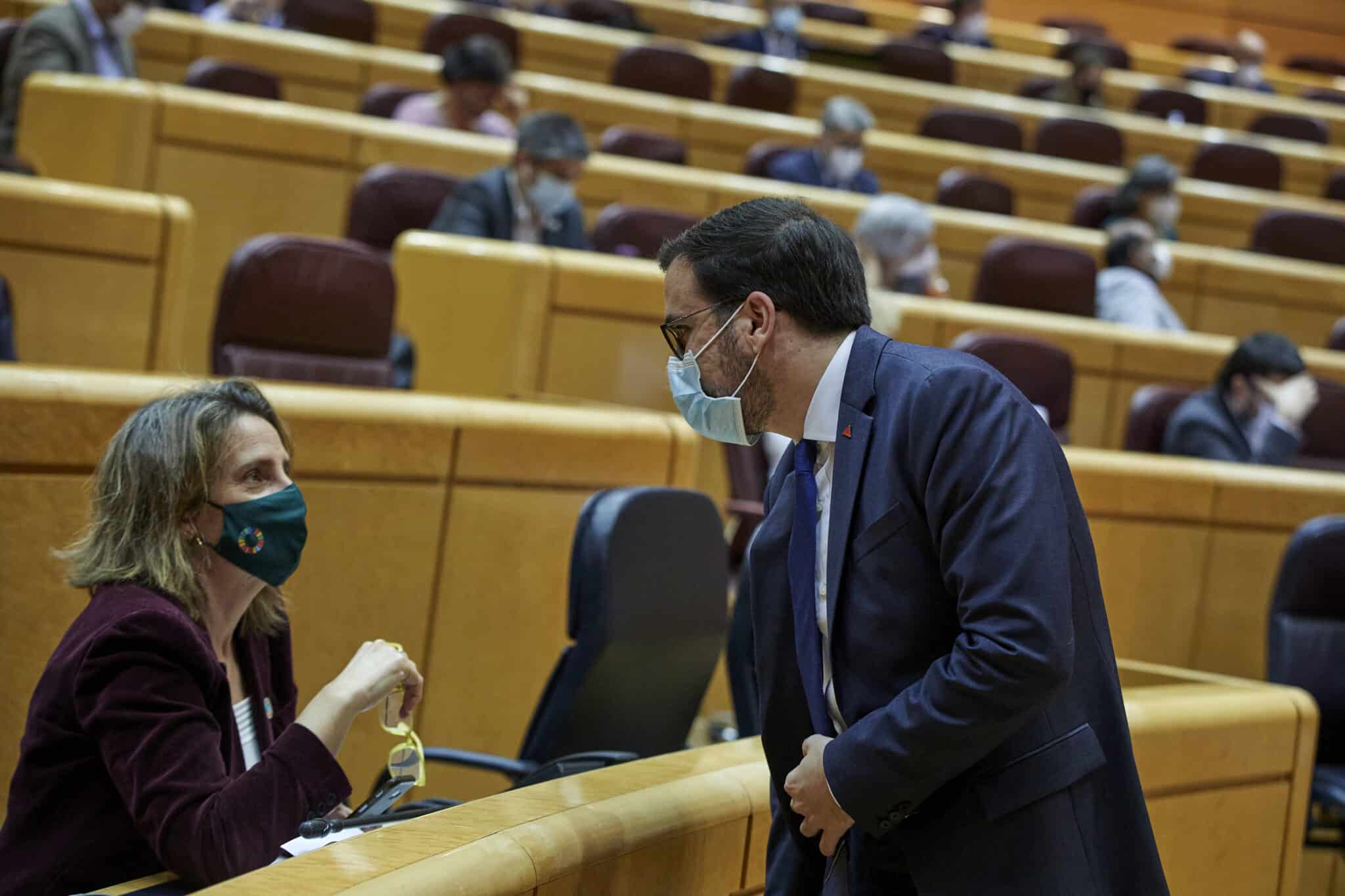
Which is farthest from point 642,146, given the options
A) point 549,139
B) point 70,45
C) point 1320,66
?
point 1320,66

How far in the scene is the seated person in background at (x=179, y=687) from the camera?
120 centimetres

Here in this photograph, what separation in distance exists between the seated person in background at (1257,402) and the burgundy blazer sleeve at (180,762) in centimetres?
246

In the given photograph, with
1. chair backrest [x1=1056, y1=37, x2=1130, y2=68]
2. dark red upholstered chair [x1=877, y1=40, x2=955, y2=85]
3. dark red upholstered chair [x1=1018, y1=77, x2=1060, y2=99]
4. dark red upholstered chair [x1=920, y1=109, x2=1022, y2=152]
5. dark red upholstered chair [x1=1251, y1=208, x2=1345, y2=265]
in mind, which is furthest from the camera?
chair backrest [x1=1056, y1=37, x2=1130, y2=68]

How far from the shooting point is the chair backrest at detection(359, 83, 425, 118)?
4.58 metres

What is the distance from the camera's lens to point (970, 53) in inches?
294

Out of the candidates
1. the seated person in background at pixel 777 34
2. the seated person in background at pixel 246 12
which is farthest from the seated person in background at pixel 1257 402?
the seated person in background at pixel 777 34

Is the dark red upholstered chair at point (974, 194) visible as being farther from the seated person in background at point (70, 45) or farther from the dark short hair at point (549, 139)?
the seated person in background at point (70, 45)

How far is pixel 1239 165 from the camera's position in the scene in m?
6.45

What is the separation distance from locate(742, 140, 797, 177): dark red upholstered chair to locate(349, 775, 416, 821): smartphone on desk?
381 cm

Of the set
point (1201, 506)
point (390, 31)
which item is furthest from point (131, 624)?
point (390, 31)

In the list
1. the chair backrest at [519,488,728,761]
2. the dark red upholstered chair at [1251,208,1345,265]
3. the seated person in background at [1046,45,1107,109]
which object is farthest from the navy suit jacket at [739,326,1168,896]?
the seated person in background at [1046,45,1107,109]

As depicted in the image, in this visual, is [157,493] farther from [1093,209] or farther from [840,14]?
[840,14]

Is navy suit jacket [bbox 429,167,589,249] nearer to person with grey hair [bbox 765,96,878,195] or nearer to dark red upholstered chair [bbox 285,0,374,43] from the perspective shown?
person with grey hair [bbox 765,96,878,195]

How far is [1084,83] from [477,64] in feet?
11.8
